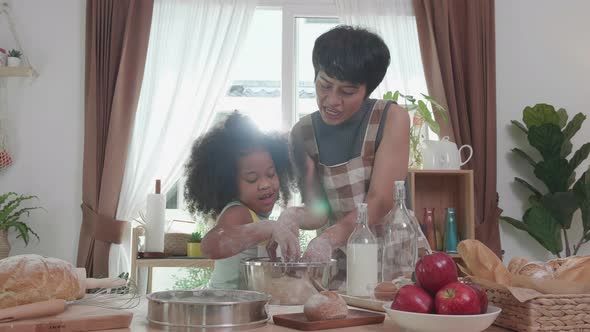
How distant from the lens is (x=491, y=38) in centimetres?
391

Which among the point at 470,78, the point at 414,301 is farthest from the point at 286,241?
the point at 470,78

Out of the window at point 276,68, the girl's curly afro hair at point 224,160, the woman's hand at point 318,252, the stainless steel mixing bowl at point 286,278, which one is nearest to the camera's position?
the stainless steel mixing bowl at point 286,278

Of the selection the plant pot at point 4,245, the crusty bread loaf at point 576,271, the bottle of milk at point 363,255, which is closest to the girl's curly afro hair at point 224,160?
the bottle of milk at point 363,255

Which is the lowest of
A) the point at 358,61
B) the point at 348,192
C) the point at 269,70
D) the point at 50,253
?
the point at 50,253

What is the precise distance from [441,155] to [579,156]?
0.84 m

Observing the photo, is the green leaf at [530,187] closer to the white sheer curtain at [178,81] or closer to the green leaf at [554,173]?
the green leaf at [554,173]

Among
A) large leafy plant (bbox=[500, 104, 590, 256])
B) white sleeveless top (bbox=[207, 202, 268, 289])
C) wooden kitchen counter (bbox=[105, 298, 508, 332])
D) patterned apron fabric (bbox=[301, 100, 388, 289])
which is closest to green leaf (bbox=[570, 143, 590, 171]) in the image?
large leafy plant (bbox=[500, 104, 590, 256])

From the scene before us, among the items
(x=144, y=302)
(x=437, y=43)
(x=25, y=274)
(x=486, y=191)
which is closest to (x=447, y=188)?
(x=486, y=191)

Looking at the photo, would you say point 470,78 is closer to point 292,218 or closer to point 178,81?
point 178,81

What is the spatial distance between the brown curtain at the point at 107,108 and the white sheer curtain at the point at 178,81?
84mm

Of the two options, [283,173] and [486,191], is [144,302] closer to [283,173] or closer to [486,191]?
[283,173]

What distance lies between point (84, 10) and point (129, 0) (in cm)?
29

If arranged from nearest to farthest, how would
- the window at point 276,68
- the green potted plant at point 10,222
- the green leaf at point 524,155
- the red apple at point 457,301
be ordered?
the red apple at point 457,301 → the green potted plant at point 10,222 → the green leaf at point 524,155 → the window at point 276,68

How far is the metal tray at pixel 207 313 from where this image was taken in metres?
1.03
